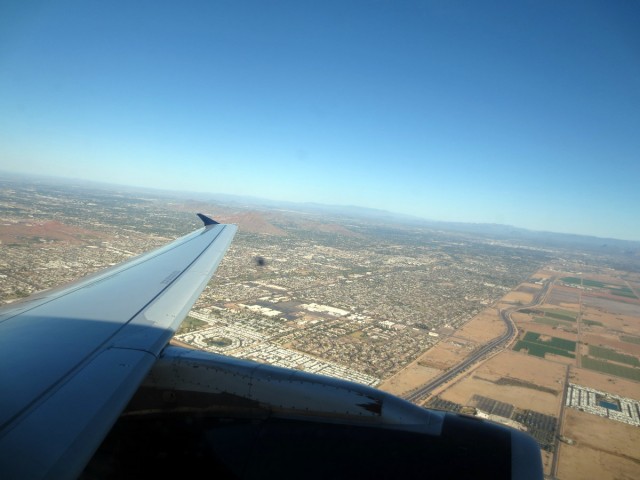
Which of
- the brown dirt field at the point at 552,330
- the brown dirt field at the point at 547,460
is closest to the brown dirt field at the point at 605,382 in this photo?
the brown dirt field at the point at 552,330

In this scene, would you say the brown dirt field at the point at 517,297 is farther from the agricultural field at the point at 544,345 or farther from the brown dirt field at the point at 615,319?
the agricultural field at the point at 544,345

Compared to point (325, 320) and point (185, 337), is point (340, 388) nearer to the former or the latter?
point (185, 337)

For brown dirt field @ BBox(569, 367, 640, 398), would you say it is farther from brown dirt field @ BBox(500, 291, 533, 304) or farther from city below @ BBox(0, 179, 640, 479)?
brown dirt field @ BBox(500, 291, 533, 304)

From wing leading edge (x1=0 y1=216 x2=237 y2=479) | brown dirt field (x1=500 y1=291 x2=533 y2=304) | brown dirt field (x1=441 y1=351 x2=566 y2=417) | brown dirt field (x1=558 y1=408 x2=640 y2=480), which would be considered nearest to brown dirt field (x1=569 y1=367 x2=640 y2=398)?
brown dirt field (x1=441 y1=351 x2=566 y2=417)

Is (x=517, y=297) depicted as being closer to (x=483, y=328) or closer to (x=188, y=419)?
(x=483, y=328)

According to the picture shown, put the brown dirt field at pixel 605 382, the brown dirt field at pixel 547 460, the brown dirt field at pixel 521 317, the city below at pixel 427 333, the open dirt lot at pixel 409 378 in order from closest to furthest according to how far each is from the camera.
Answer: the brown dirt field at pixel 547 460 → the city below at pixel 427 333 → the open dirt lot at pixel 409 378 → the brown dirt field at pixel 605 382 → the brown dirt field at pixel 521 317

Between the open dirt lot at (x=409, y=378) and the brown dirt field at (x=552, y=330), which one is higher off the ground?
the brown dirt field at (x=552, y=330)
